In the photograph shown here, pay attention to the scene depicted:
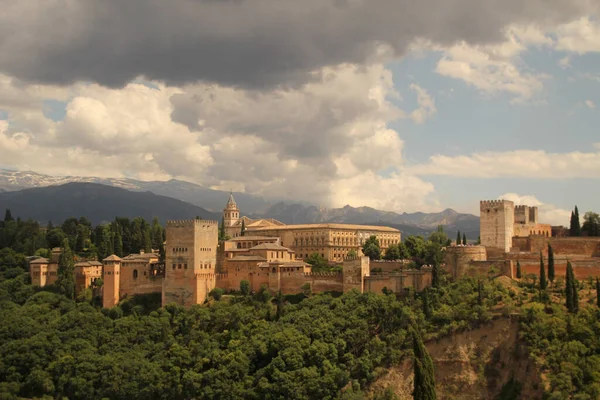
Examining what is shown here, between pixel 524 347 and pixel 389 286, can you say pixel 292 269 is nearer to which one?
pixel 389 286

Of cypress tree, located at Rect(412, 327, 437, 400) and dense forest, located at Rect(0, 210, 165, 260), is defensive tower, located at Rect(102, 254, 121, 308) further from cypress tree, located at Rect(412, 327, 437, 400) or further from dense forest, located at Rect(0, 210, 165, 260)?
cypress tree, located at Rect(412, 327, 437, 400)

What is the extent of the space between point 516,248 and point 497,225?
2.64 metres

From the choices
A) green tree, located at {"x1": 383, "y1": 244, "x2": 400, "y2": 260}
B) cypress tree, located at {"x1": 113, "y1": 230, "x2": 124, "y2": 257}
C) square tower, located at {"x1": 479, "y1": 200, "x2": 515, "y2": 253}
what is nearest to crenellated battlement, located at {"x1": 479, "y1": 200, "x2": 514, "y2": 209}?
square tower, located at {"x1": 479, "y1": 200, "x2": 515, "y2": 253}

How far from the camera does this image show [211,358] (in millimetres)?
53594

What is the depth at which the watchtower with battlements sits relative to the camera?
209ft

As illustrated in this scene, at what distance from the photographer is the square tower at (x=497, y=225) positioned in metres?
63.7

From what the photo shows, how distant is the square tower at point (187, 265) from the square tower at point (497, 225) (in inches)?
966

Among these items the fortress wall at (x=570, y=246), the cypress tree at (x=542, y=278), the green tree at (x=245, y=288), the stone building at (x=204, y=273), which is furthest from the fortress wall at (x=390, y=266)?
the cypress tree at (x=542, y=278)

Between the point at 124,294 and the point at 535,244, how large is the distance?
36332mm

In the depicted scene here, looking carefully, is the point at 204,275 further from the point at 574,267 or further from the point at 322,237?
the point at 574,267

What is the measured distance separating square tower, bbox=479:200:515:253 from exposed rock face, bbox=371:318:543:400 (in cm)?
1347

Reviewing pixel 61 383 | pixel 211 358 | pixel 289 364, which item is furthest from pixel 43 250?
pixel 289 364

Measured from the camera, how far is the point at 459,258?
58062 mm

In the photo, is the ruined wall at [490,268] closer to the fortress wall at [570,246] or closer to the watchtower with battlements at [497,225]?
the fortress wall at [570,246]
